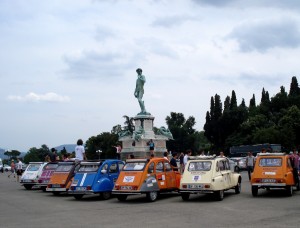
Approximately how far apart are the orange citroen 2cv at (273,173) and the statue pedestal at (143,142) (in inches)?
875

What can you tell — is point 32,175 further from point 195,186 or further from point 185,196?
point 195,186

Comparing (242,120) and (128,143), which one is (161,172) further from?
(242,120)

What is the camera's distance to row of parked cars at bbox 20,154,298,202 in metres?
17.4

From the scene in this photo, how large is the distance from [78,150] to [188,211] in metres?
9.42

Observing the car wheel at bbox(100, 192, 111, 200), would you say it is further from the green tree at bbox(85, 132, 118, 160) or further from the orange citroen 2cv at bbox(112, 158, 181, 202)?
the green tree at bbox(85, 132, 118, 160)

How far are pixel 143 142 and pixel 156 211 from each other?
2668cm

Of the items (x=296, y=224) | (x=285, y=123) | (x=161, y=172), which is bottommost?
(x=296, y=224)

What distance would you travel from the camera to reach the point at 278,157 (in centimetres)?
1891

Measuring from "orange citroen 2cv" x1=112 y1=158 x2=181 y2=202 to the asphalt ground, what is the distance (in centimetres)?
42

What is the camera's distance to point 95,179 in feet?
61.2

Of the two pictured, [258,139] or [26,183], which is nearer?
[26,183]

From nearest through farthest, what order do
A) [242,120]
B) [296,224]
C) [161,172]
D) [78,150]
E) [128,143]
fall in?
[296,224]
[161,172]
[78,150]
[128,143]
[242,120]

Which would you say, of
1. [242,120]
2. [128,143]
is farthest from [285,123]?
[128,143]

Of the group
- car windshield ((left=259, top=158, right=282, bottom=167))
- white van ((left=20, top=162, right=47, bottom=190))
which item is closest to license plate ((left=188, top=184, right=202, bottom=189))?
car windshield ((left=259, top=158, right=282, bottom=167))
